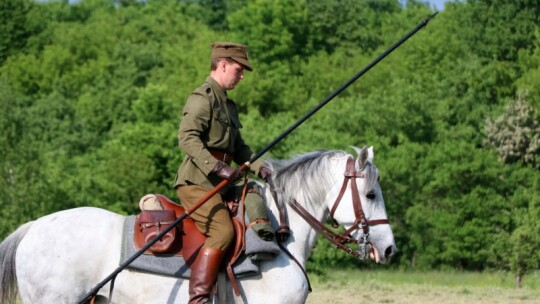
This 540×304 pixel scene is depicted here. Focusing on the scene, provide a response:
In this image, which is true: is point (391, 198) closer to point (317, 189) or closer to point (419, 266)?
point (419, 266)

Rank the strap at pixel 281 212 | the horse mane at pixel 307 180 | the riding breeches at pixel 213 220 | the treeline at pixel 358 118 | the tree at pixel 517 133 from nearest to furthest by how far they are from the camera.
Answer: the riding breeches at pixel 213 220, the strap at pixel 281 212, the horse mane at pixel 307 180, the treeline at pixel 358 118, the tree at pixel 517 133

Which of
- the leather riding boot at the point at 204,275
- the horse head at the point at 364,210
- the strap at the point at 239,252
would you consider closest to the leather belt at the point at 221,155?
the strap at the point at 239,252

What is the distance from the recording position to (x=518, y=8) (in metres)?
58.2

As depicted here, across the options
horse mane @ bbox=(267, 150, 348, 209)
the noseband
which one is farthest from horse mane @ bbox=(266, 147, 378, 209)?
the noseband

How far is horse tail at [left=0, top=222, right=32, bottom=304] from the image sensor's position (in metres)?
8.52

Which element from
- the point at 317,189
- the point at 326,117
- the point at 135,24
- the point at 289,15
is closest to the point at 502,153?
the point at 326,117

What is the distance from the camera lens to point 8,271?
852cm

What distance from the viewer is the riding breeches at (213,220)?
8.16 m

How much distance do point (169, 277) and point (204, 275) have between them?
34 centimetres

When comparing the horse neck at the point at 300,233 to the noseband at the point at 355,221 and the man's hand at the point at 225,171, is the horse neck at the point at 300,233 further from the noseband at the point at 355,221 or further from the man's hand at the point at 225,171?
the man's hand at the point at 225,171

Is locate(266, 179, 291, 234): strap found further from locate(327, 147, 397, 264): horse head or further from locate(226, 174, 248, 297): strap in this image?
locate(327, 147, 397, 264): horse head

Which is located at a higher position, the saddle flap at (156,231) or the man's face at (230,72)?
the man's face at (230,72)

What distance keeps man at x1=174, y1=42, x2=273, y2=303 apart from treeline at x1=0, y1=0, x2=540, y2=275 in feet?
66.4

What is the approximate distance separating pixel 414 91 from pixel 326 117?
16.8ft
